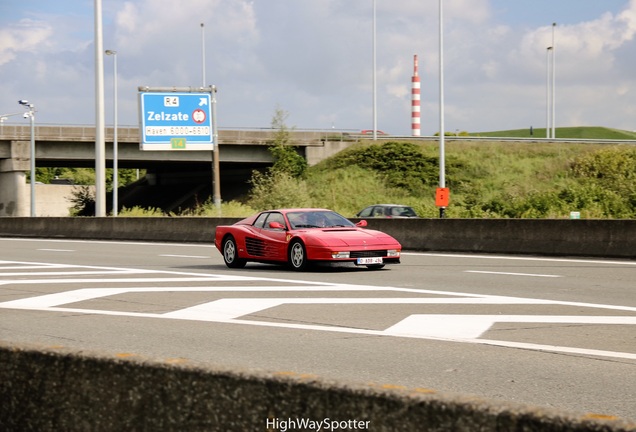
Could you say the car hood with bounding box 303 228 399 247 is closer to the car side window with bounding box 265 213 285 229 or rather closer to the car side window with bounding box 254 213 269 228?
the car side window with bounding box 265 213 285 229

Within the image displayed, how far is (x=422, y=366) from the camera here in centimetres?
796

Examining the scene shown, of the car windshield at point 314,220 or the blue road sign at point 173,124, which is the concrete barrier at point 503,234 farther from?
the blue road sign at point 173,124

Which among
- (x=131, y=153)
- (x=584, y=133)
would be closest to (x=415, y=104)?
(x=131, y=153)

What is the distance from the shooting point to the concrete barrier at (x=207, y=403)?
111 inches

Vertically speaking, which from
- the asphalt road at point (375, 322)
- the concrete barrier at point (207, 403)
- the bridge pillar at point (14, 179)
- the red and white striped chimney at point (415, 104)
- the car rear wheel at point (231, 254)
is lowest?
the asphalt road at point (375, 322)

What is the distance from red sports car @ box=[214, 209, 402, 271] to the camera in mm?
18266

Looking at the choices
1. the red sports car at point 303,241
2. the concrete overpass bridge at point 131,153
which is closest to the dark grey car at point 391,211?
the red sports car at point 303,241

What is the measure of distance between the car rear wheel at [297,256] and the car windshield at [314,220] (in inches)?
19.6

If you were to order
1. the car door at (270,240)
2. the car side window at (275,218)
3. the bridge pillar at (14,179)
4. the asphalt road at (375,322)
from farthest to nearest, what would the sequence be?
the bridge pillar at (14,179), the car side window at (275,218), the car door at (270,240), the asphalt road at (375,322)

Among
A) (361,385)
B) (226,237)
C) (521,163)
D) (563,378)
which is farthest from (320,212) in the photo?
(521,163)

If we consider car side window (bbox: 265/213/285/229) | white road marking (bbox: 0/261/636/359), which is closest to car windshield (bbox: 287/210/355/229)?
car side window (bbox: 265/213/285/229)

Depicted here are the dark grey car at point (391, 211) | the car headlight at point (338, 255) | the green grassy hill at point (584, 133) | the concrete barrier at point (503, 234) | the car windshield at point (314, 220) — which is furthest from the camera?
the green grassy hill at point (584, 133)

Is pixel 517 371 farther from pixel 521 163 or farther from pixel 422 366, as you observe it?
pixel 521 163

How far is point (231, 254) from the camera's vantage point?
20156mm
